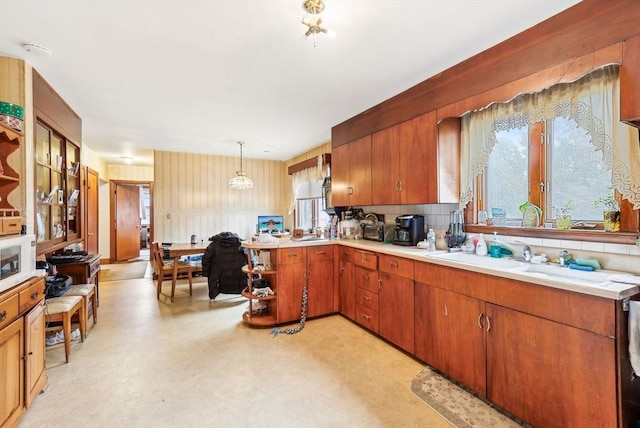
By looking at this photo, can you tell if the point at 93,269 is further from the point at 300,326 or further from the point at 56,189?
the point at 300,326

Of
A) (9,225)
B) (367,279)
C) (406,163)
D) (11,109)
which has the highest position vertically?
(11,109)

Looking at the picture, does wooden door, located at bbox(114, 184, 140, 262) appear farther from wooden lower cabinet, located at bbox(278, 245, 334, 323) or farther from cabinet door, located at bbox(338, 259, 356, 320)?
cabinet door, located at bbox(338, 259, 356, 320)

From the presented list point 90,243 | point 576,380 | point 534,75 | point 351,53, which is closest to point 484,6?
point 534,75

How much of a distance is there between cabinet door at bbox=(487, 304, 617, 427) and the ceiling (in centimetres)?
185

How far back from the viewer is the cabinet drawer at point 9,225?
1.72 meters

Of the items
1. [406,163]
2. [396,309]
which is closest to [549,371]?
[396,309]

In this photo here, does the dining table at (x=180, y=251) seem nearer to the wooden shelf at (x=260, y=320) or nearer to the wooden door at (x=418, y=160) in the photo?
the wooden shelf at (x=260, y=320)

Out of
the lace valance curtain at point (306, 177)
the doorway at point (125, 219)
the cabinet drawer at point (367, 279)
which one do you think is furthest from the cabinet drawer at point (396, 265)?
the doorway at point (125, 219)

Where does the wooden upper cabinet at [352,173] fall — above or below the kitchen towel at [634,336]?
above

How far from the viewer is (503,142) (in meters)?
2.51

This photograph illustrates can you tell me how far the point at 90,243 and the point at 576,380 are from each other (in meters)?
7.23

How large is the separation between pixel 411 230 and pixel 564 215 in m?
1.24

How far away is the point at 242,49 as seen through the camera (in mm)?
2166

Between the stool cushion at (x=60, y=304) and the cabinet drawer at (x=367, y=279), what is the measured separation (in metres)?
2.71
